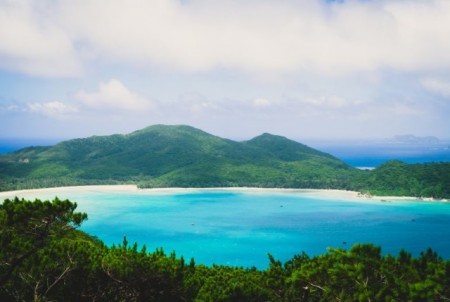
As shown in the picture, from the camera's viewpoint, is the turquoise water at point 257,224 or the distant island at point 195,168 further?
the distant island at point 195,168

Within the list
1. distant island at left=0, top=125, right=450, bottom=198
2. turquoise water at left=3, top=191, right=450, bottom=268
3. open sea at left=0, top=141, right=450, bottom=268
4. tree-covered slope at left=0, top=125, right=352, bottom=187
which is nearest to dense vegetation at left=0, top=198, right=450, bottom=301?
open sea at left=0, top=141, right=450, bottom=268

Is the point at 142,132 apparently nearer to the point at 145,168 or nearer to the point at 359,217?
the point at 145,168

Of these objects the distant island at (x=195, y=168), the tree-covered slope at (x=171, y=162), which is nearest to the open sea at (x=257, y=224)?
the distant island at (x=195, y=168)

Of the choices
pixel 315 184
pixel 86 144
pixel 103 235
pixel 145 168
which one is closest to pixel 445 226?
pixel 315 184

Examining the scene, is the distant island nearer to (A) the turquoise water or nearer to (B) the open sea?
(B) the open sea

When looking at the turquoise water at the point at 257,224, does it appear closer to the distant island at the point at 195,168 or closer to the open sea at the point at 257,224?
the open sea at the point at 257,224

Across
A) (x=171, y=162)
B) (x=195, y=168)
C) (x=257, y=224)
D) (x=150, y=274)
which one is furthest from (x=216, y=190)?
(x=150, y=274)
